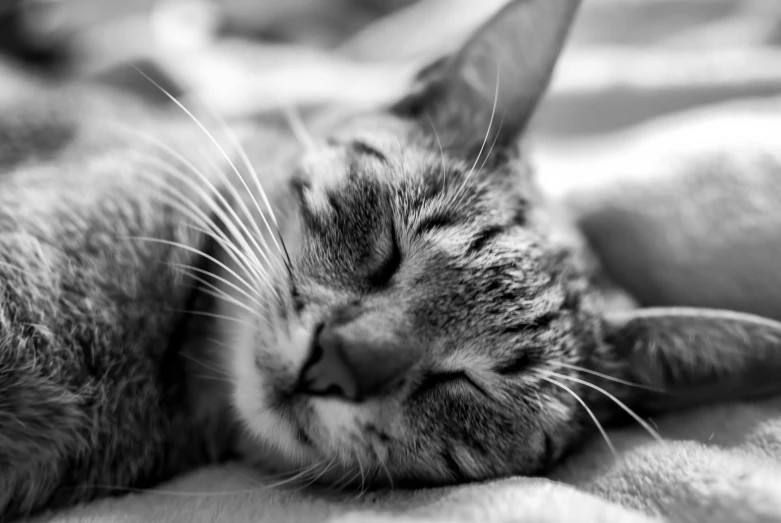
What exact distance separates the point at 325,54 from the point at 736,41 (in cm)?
125

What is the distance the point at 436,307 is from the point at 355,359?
0.49 feet

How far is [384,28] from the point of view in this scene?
2070 millimetres

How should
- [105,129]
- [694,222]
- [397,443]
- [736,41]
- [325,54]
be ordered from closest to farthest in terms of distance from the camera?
[397,443] → [694,222] → [105,129] → [736,41] → [325,54]

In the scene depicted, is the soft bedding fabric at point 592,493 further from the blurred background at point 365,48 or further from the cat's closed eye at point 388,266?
the blurred background at point 365,48

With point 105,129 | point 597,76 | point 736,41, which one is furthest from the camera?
point 736,41

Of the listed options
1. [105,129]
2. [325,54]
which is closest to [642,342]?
[105,129]

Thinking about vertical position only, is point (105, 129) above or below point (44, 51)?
below

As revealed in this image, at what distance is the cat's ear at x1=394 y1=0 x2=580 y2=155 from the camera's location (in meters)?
0.98

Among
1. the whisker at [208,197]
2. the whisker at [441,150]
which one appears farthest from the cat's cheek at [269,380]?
the whisker at [441,150]

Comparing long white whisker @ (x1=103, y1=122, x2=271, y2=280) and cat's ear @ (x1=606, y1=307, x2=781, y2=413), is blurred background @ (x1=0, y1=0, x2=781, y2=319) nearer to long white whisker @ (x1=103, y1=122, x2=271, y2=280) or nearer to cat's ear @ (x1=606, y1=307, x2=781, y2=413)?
cat's ear @ (x1=606, y1=307, x2=781, y2=413)

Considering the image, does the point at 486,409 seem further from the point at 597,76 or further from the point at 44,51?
the point at 44,51

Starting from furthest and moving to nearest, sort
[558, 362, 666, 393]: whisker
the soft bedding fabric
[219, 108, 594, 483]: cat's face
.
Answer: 1. [558, 362, 666, 393]: whisker
2. [219, 108, 594, 483]: cat's face
3. the soft bedding fabric

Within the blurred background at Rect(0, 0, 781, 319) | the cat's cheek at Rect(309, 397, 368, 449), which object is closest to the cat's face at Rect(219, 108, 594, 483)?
the cat's cheek at Rect(309, 397, 368, 449)

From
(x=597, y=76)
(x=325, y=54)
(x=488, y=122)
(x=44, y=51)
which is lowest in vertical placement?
(x=488, y=122)
